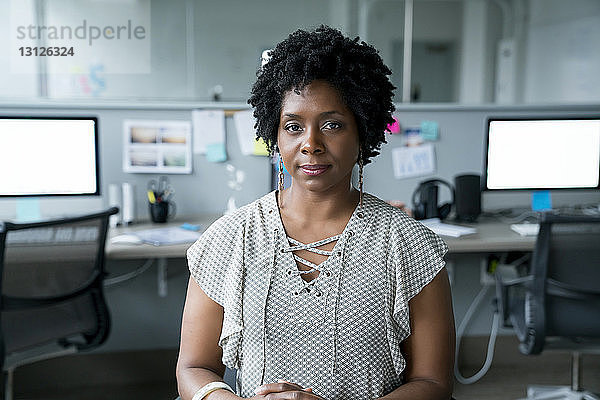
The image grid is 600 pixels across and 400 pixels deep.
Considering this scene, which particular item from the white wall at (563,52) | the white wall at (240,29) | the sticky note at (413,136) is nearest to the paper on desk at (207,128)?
the sticky note at (413,136)

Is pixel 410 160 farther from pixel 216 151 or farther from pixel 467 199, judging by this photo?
pixel 216 151

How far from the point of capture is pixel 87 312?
7.28ft

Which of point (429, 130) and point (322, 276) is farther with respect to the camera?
point (429, 130)

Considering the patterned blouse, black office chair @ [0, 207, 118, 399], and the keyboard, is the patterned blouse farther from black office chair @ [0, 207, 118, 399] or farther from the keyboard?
the keyboard

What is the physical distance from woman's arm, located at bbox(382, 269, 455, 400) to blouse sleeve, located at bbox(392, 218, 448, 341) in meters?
0.02

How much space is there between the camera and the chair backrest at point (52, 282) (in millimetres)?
1970

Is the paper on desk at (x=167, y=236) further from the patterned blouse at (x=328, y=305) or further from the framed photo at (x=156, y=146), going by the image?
the patterned blouse at (x=328, y=305)

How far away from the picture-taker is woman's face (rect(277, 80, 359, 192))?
1161mm

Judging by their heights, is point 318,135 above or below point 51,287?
above

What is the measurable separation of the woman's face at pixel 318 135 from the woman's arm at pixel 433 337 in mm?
268

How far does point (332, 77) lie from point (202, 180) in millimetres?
1643

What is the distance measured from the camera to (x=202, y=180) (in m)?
2.74

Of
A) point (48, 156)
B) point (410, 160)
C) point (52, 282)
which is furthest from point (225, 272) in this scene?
point (410, 160)

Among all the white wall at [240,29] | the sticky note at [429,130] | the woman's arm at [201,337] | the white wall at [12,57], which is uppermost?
the white wall at [240,29]
